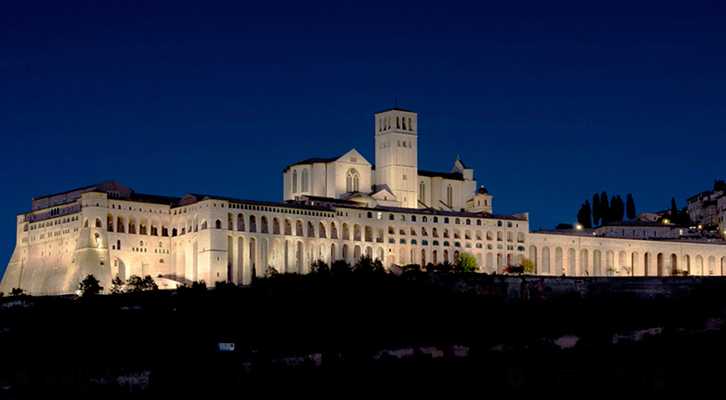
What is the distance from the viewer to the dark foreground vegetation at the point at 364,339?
77.3m

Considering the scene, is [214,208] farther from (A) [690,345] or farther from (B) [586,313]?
(A) [690,345]

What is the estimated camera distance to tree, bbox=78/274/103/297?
306ft

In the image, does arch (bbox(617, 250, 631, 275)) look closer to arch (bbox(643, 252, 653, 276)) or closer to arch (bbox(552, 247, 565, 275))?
arch (bbox(643, 252, 653, 276))

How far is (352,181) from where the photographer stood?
112 meters

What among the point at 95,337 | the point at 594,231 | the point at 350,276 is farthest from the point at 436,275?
the point at 594,231

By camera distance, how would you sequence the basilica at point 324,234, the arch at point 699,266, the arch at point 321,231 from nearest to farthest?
the basilica at point 324,234 < the arch at point 321,231 < the arch at point 699,266

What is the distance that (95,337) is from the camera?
84250mm

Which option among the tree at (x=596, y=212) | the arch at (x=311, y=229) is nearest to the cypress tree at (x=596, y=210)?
the tree at (x=596, y=212)

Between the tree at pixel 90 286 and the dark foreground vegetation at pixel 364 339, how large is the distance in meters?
2.17

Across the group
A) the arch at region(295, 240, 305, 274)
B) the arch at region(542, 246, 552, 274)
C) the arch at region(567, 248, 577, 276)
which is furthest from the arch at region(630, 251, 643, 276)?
the arch at region(295, 240, 305, 274)

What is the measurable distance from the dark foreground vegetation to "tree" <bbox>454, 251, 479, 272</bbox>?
8.07 meters

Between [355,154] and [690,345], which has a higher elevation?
[355,154]

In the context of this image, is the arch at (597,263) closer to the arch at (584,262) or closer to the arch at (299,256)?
the arch at (584,262)

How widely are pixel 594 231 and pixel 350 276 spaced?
3166 centimetres
